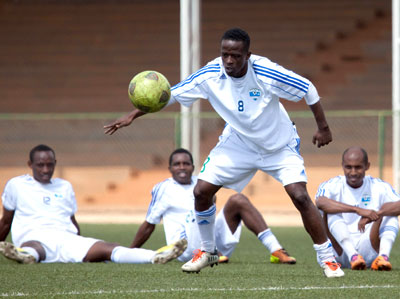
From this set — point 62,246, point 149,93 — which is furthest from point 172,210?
point 149,93

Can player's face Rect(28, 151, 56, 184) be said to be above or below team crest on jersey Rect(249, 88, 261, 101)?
below

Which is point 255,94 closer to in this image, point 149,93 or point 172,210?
point 149,93

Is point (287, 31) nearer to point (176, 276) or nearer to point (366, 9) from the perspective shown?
point (366, 9)

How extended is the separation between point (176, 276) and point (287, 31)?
17.8 meters

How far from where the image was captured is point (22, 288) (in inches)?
251

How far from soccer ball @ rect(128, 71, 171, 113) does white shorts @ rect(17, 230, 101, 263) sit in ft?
6.97

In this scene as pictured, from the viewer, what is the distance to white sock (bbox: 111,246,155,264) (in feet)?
27.3

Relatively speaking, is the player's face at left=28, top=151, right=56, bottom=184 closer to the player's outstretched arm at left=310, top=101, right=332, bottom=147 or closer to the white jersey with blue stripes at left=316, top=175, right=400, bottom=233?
the white jersey with blue stripes at left=316, top=175, right=400, bottom=233

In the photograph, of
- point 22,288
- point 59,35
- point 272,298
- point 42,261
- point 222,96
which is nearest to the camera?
point 272,298

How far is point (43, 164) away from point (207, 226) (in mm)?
2320

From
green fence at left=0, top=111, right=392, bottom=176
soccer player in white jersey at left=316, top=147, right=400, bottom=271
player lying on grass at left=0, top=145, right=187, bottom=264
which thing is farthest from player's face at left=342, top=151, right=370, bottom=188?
green fence at left=0, top=111, right=392, bottom=176

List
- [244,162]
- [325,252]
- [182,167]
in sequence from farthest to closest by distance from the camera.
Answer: [182,167] < [244,162] < [325,252]

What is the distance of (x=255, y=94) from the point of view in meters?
6.98

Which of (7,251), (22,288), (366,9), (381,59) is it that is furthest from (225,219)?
(366,9)
